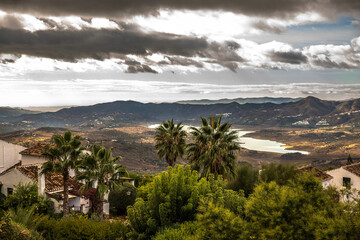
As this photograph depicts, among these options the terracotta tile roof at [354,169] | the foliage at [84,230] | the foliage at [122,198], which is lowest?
the foliage at [122,198]

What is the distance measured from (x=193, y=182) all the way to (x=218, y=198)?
83.8 inches

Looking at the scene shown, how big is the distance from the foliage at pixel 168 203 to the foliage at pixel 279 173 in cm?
1453

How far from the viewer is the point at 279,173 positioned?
3112 cm

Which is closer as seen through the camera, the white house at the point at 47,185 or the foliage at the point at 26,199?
the foliage at the point at 26,199

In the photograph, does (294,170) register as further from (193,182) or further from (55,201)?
(55,201)

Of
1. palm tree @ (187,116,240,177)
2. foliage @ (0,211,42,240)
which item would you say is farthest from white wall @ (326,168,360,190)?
foliage @ (0,211,42,240)

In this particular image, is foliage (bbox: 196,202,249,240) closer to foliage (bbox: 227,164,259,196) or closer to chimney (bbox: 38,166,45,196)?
foliage (bbox: 227,164,259,196)

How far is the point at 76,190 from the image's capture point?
32.8 m

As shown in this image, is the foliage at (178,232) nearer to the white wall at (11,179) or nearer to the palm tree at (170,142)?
the white wall at (11,179)

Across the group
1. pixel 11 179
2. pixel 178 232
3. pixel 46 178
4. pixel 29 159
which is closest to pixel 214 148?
pixel 178 232

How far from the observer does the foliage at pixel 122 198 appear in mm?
33000

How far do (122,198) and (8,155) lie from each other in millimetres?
17718

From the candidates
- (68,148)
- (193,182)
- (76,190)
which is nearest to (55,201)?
(76,190)

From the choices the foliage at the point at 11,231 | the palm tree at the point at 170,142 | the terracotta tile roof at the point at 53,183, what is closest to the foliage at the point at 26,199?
the terracotta tile roof at the point at 53,183
